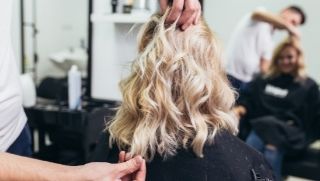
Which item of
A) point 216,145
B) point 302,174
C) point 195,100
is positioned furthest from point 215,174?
point 302,174

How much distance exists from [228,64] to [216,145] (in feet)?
5.70

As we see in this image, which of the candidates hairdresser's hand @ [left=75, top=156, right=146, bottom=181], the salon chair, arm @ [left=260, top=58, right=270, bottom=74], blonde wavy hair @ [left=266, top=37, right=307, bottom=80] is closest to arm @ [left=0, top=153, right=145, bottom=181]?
hairdresser's hand @ [left=75, top=156, right=146, bottom=181]

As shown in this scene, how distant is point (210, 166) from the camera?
1.07 m

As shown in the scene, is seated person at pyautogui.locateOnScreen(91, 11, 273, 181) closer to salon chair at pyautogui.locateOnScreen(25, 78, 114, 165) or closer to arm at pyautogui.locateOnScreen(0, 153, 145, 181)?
arm at pyautogui.locateOnScreen(0, 153, 145, 181)

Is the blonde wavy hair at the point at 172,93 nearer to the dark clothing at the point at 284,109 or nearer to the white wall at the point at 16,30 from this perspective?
the white wall at the point at 16,30

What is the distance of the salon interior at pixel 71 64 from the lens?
201 centimetres

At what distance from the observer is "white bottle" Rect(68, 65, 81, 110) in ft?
6.68

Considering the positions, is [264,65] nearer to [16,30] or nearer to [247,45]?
[247,45]

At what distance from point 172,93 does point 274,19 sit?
1.77m

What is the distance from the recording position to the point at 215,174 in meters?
1.06

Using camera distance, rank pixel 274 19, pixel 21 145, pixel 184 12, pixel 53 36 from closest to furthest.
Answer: pixel 184 12, pixel 21 145, pixel 53 36, pixel 274 19

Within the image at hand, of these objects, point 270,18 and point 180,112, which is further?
point 270,18

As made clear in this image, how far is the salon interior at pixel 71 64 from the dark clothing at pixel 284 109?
0.77 meters

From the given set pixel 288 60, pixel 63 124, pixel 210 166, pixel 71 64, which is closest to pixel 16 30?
pixel 71 64
